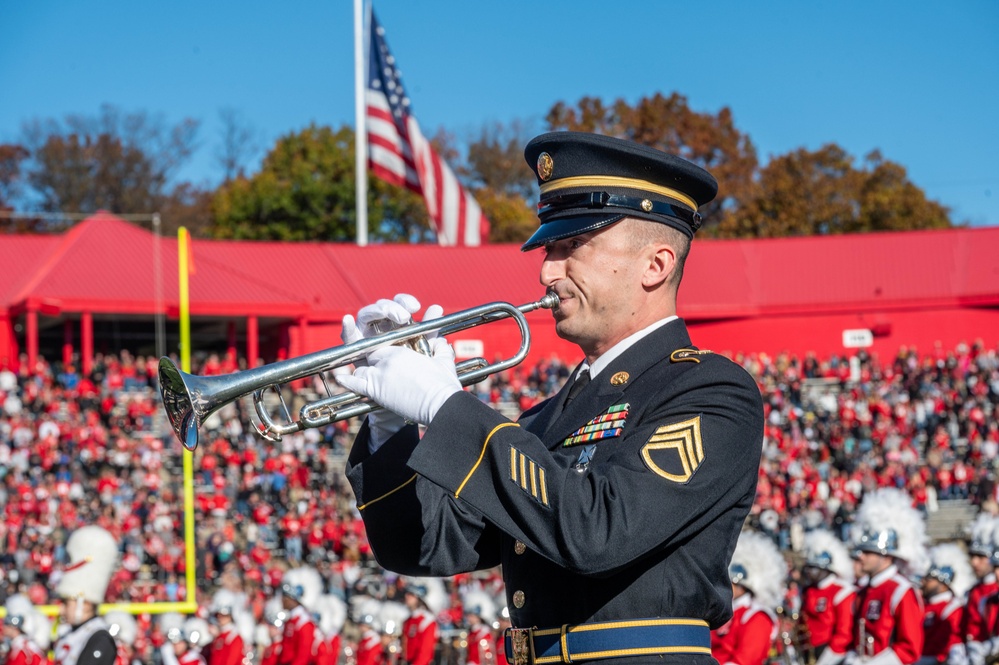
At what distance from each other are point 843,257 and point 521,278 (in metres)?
9.71

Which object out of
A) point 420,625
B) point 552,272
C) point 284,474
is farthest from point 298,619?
point 552,272

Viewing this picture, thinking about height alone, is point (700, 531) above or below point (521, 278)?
below

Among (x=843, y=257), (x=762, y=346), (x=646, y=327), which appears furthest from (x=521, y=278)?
(x=646, y=327)

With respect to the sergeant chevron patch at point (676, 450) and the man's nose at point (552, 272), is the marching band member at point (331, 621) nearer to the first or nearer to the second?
the man's nose at point (552, 272)

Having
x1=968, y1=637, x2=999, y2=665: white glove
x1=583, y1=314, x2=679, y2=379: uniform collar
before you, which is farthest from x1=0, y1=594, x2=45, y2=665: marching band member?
x1=583, y1=314, x2=679, y2=379: uniform collar

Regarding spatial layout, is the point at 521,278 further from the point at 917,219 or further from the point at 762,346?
the point at 917,219

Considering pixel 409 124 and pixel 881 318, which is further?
pixel 881 318

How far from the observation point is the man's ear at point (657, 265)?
327 cm

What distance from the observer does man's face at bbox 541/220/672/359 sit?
3.25 meters

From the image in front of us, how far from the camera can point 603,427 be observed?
125 inches

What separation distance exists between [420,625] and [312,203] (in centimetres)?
3544

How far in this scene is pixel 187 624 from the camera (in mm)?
14867

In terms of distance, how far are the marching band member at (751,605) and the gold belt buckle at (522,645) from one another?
25.0 feet

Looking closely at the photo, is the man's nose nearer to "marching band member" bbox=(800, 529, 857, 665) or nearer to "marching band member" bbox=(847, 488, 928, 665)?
"marching band member" bbox=(847, 488, 928, 665)
